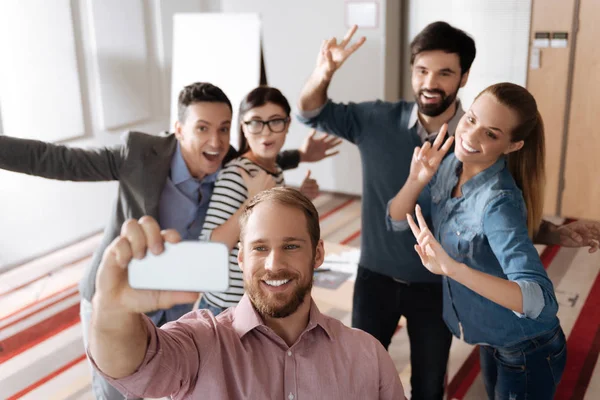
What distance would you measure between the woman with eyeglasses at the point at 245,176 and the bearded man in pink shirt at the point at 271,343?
38 cm

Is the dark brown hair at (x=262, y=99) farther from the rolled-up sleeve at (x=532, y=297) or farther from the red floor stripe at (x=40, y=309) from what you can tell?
the red floor stripe at (x=40, y=309)

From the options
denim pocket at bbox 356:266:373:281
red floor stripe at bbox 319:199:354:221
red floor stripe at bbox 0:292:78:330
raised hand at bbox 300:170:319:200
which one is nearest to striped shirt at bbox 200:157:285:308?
raised hand at bbox 300:170:319:200

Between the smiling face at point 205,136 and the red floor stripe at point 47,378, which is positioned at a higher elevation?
the smiling face at point 205,136

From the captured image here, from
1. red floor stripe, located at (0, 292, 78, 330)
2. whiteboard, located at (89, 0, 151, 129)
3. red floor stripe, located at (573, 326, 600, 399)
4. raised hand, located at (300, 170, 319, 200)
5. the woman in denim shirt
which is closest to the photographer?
the woman in denim shirt

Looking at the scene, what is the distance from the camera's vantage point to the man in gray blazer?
1895 millimetres

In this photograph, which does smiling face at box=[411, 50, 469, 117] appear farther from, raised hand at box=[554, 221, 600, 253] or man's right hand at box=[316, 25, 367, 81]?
raised hand at box=[554, 221, 600, 253]

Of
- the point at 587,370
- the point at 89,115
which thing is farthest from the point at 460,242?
the point at 89,115

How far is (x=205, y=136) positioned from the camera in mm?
1919

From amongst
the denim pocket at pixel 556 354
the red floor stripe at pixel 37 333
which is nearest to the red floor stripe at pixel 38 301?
the red floor stripe at pixel 37 333

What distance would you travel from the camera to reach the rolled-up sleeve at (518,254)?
1339mm

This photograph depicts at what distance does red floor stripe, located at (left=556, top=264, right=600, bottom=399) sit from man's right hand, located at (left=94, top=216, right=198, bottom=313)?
2143 millimetres

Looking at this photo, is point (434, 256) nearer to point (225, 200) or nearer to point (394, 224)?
point (394, 224)

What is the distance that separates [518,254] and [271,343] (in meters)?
0.56

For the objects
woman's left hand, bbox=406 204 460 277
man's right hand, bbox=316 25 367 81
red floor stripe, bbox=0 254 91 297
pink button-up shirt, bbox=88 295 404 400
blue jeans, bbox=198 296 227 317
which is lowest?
red floor stripe, bbox=0 254 91 297
